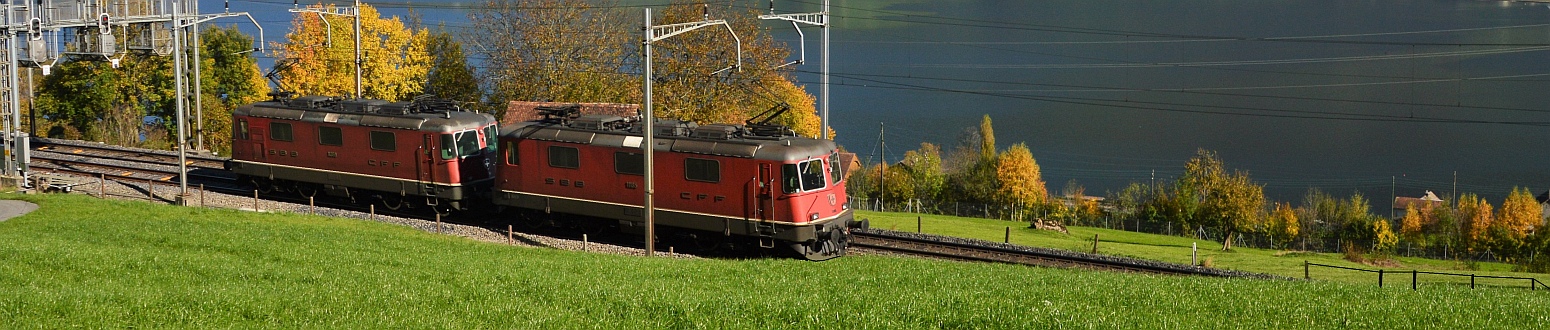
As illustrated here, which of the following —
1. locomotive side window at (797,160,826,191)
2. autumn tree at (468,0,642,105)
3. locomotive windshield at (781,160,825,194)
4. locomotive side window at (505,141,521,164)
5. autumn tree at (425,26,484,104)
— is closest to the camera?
locomotive windshield at (781,160,825,194)

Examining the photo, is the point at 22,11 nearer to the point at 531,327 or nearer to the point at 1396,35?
the point at 531,327

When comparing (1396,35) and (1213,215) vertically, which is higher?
(1396,35)

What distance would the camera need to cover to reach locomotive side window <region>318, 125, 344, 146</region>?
105 feet

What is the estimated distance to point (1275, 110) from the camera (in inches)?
5108

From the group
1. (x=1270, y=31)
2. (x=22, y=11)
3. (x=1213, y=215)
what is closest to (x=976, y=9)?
(x=1270, y=31)

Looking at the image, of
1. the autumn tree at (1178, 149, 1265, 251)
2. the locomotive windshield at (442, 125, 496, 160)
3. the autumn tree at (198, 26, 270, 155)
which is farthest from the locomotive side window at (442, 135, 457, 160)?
the autumn tree at (1178, 149, 1265, 251)

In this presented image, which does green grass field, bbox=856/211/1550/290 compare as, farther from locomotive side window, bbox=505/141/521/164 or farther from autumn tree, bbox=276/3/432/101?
autumn tree, bbox=276/3/432/101

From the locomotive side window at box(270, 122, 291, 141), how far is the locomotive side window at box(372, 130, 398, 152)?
3.16 metres

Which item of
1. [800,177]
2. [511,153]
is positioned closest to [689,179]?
[800,177]

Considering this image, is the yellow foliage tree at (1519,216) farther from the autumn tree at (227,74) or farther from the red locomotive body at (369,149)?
the autumn tree at (227,74)

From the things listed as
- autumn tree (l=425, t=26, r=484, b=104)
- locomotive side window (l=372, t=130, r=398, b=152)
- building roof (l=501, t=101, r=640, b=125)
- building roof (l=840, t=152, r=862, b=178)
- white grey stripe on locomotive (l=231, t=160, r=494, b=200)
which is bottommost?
building roof (l=840, t=152, r=862, b=178)

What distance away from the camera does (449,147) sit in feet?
99.0

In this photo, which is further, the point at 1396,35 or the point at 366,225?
the point at 1396,35

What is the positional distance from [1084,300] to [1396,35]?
143 m
